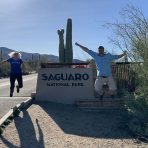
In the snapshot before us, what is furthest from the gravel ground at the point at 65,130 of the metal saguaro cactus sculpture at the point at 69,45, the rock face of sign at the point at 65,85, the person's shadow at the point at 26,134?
the metal saguaro cactus sculpture at the point at 69,45

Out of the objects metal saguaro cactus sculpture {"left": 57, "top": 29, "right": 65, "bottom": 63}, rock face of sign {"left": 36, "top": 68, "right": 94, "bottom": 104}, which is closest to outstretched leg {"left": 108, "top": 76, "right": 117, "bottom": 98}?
rock face of sign {"left": 36, "top": 68, "right": 94, "bottom": 104}

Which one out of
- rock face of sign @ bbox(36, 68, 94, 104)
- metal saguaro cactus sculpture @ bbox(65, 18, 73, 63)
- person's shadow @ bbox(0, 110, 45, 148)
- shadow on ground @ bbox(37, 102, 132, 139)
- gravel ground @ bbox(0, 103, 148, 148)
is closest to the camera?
person's shadow @ bbox(0, 110, 45, 148)

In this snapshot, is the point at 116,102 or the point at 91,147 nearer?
the point at 91,147

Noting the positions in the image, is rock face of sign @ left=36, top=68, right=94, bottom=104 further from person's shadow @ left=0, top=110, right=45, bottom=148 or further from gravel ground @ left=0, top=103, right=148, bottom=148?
person's shadow @ left=0, top=110, right=45, bottom=148

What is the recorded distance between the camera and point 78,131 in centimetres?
1196

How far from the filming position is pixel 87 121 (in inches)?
516

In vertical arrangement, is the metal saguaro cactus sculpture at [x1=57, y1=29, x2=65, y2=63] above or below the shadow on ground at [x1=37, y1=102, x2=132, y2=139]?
above

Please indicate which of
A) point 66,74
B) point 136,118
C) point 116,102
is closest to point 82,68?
point 66,74

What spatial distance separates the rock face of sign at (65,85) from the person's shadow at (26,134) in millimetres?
2503

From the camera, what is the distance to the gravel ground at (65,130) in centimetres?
1059

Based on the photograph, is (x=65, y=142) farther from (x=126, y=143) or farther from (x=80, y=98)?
(x=80, y=98)

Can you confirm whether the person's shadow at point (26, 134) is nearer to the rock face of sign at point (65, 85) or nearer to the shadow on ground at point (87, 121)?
the shadow on ground at point (87, 121)

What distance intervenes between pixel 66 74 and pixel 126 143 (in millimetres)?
5379

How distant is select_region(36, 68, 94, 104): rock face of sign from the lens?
51.0 ft
